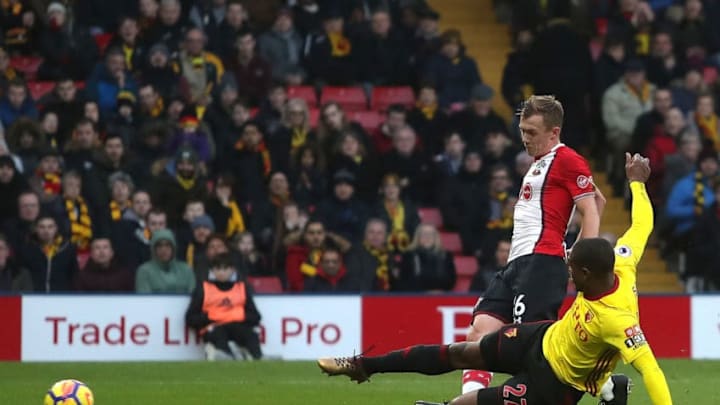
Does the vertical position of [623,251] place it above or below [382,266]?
above

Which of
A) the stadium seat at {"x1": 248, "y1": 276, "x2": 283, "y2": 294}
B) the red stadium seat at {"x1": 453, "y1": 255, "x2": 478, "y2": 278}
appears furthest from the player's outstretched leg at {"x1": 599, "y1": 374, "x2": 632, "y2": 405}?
the red stadium seat at {"x1": 453, "y1": 255, "x2": 478, "y2": 278}

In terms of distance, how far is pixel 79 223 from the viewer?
59.8 ft

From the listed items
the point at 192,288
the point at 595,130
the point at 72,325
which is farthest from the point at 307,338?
the point at 595,130

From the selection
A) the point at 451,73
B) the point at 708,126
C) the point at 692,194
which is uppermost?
the point at 451,73

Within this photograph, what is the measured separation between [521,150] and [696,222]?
244 centimetres

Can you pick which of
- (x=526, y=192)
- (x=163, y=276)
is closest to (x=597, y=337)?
(x=526, y=192)

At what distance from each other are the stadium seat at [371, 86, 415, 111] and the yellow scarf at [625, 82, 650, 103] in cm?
285

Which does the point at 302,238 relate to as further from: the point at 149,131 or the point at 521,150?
the point at 521,150

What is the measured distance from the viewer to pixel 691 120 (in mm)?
21266

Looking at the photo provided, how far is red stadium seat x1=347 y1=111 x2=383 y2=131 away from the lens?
21.8 meters

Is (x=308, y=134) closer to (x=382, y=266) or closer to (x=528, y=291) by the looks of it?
(x=382, y=266)

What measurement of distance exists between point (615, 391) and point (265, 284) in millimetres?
8837

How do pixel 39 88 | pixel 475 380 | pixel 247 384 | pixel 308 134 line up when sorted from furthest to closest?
pixel 39 88 < pixel 308 134 < pixel 247 384 < pixel 475 380

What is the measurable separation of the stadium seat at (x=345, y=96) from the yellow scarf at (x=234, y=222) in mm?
3321
